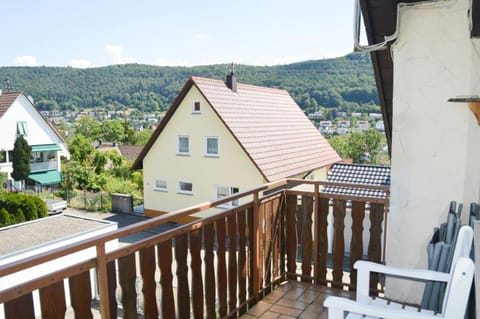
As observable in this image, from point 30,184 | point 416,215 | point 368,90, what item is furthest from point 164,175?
point 368,90

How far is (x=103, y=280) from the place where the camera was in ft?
5.72

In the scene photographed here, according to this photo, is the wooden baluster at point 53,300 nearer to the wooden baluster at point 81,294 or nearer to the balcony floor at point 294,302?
the wooden baluster at point 81,294

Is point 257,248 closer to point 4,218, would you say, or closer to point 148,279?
point 148,279

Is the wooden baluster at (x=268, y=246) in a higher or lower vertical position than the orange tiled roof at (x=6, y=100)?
lower

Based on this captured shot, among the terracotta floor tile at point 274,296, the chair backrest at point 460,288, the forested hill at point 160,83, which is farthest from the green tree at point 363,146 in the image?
the chair backrest at point 460,288

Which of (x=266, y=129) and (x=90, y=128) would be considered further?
(x=90, y=128)

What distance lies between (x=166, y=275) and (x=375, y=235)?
6.43 feet

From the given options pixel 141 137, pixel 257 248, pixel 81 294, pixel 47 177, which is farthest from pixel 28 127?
pixel 81 294

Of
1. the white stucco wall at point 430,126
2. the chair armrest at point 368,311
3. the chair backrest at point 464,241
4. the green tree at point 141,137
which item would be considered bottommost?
the green tree at point 141,137

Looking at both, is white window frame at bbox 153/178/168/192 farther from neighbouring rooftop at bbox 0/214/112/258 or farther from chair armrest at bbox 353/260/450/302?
chair armrest at bbox 353/260/450/302

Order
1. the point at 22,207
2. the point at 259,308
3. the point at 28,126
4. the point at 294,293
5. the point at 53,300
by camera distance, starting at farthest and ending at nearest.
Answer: the point at 28,126
the point at 22,207
the point at 294,293
the point at 259,308
the point at 53,300

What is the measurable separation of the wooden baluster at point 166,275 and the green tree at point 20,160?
78.6 ft

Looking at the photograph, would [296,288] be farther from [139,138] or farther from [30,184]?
[139,138]

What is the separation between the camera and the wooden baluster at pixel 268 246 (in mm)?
3322
